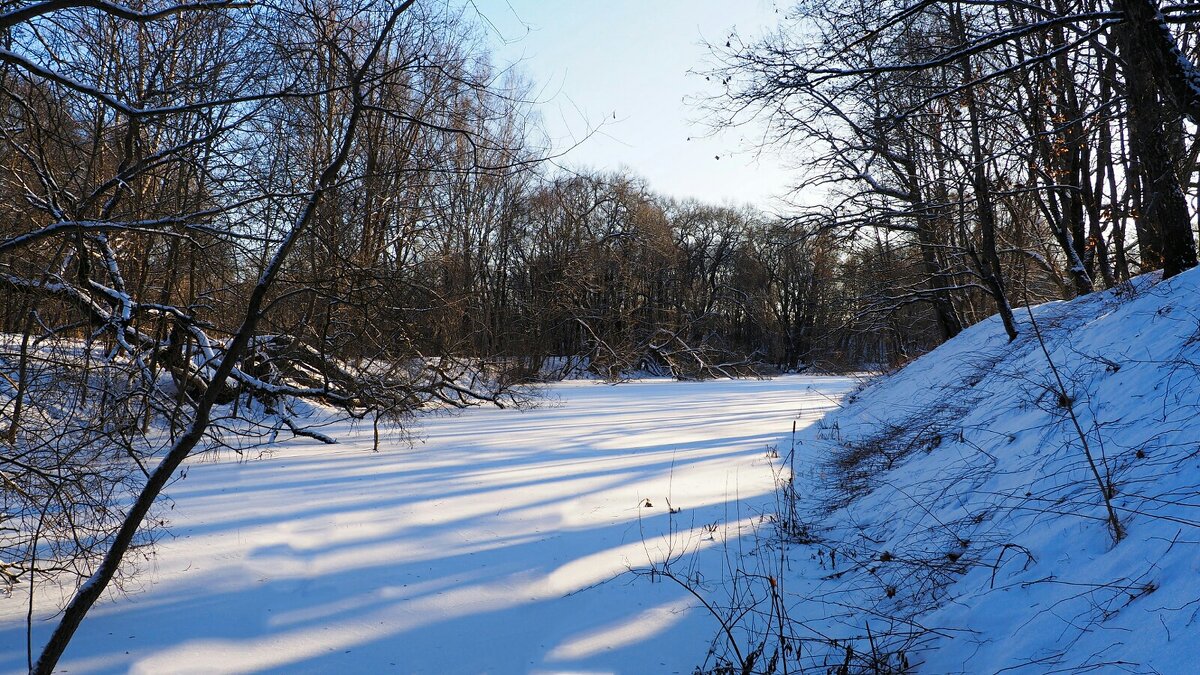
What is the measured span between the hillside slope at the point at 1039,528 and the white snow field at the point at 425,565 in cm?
87

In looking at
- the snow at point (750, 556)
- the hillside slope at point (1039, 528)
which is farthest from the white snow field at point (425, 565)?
the hillside slope at point (1039, 528)

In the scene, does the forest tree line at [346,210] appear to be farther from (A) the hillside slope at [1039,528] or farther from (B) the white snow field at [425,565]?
(A) the hillside slope at [1039,528]

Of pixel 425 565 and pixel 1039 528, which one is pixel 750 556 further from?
pixel 425 565

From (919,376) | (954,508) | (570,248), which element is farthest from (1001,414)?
(570,248)

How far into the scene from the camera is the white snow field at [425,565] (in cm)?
360

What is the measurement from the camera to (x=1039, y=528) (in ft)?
11.8

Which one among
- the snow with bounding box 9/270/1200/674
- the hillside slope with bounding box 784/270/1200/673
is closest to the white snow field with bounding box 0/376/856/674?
the snow with bounding box 9/270/1200/674

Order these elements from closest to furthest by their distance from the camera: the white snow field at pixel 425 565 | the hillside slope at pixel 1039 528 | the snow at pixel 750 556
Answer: the hillside slope at pixel 1039 528
the snow at pixel 750 556
the white snow field at pixel 425 565

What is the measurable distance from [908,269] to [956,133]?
633 cm

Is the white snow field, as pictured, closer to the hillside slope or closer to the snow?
the snow

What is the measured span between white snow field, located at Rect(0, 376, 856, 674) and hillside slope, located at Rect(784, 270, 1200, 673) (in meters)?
0.87

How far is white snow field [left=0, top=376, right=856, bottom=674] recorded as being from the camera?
3596mm

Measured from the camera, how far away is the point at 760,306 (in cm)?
4816

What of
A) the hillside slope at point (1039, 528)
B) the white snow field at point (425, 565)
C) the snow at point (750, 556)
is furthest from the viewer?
the white snow field at point (425, 565)
